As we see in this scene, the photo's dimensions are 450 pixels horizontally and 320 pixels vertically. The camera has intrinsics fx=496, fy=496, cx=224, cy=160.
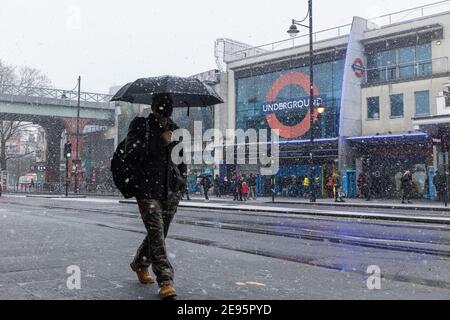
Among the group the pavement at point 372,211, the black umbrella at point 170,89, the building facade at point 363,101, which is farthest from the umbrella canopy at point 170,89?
the building facade at point 363,101

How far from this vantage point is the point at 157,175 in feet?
16.0

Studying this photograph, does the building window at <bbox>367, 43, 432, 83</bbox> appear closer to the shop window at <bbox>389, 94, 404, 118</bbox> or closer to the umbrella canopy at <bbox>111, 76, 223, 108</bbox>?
the shop window at <bbox>389, 94, 404, 118</bbox>

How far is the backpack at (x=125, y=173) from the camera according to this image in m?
4.88

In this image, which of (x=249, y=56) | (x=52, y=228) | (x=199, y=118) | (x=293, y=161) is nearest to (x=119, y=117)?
(x=199, y=118)

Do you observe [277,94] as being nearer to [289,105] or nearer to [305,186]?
[289,105]

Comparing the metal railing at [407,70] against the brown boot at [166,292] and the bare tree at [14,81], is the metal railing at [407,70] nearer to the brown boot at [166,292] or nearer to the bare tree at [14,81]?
the brown boot at [166,292]

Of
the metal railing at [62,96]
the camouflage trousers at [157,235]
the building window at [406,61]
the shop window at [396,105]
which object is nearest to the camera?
the camouflage trousers at [157,235]

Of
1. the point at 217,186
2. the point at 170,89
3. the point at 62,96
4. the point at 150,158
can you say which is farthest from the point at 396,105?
the point at 62,96

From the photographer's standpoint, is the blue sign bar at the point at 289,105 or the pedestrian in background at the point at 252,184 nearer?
the pedestrian in background at the point at 252,184

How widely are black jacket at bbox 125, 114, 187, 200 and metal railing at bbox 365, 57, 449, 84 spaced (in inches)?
1070

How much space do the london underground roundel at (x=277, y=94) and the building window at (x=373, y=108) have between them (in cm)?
382

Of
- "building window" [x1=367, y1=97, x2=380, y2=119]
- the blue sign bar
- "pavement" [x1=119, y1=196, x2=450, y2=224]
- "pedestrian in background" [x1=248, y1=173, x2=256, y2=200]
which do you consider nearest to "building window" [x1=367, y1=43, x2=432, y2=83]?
"building window" [x1=367, y1=97, x2=380, y2=119]

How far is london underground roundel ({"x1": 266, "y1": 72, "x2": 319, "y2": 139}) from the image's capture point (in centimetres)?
3494
